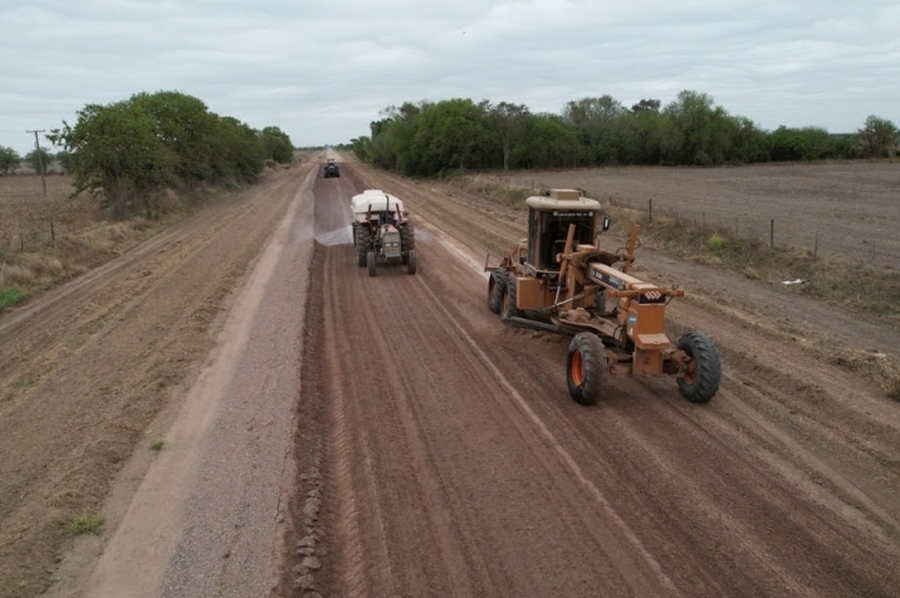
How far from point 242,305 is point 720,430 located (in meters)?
10.1

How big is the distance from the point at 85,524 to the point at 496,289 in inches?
359

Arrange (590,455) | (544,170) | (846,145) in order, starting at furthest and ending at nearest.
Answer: (846,145), (544,170), (590,455)

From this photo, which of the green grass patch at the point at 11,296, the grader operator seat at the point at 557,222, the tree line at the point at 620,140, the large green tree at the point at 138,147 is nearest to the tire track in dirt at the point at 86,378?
the green grass patch at the point at 11,296

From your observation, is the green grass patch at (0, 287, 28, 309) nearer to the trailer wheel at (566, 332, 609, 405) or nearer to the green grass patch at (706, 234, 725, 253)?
the trailer wheel at (566, 332, 609, 405)

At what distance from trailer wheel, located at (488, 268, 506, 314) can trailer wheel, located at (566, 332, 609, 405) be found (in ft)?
13.5

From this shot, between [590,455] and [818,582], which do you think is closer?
[818,582]

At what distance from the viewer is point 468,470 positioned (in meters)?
7.35

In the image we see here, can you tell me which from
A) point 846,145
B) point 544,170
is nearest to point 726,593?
point 544,170

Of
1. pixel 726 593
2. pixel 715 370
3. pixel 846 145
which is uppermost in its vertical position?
pixel 846 145

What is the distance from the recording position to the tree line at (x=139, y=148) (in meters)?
31.0

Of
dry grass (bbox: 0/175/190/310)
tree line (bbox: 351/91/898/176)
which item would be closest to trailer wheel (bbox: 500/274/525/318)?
dry grass (bbox: 0/175/190/310)

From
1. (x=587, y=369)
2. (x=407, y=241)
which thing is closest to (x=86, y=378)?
(x=587, y=369)

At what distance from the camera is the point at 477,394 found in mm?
9570

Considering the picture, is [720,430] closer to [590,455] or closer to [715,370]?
[715,370]
